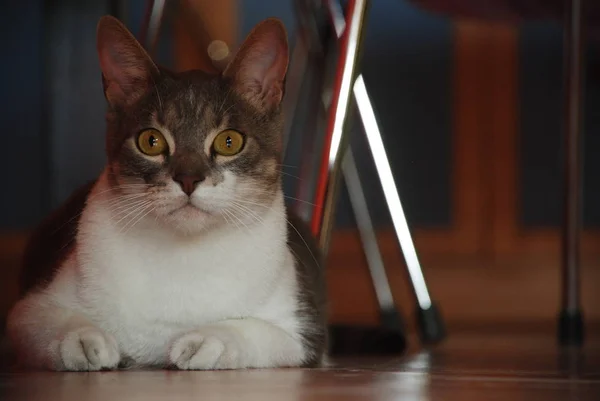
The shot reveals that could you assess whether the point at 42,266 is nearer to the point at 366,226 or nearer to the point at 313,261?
the point at 313,261

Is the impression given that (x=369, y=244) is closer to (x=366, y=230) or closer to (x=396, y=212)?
(x=366, y=230)

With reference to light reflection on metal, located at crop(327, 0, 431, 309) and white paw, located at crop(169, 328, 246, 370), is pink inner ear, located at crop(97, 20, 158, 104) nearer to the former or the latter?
white paw, located at crop(169, 328, 246, 370)

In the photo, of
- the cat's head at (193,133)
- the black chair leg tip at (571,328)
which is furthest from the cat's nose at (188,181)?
the black chair leg tip at (571,328)

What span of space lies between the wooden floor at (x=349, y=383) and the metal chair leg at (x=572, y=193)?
47 cm

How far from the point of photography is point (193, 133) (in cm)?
119

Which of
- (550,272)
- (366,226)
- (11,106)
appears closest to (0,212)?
(11,106)

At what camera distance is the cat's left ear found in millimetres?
1276

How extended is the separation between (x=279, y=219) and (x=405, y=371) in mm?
256

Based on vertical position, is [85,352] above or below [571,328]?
above

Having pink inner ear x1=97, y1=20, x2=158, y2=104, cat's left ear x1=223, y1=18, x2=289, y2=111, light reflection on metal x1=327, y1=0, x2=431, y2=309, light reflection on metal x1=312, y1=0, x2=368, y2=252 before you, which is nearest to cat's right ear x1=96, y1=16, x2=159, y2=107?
pink inner ear x1=97, y1=20, x2=158, y2=104

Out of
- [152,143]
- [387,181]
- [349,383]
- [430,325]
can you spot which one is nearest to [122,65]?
[152,143]

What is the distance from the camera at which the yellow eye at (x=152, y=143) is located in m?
1.20

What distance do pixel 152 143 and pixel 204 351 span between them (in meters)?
0.26

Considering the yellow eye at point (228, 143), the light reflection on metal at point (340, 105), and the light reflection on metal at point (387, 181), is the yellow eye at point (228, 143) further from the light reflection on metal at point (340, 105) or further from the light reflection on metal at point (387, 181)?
Answer: the light reflection on metal at point (387, 181)
